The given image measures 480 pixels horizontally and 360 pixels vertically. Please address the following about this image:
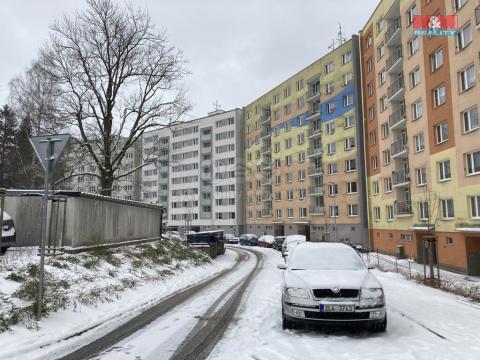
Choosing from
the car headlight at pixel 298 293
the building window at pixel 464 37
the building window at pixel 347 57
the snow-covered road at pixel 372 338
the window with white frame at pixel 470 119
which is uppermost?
the building window at pixel 347 57

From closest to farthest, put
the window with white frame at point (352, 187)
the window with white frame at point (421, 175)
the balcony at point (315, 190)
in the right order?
the window with white frame at point (421, 175), the window with white frame at point (352, 187), the balcony at point (315, 190)

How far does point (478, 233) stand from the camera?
2100cm

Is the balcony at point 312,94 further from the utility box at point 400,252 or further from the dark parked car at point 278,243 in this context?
the utility box at point 400,252

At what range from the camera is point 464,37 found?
76.5 feet

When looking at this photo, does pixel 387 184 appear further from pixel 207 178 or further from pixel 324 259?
pixel 207 178

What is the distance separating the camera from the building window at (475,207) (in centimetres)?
2181

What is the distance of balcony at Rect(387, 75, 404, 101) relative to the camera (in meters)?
33.6

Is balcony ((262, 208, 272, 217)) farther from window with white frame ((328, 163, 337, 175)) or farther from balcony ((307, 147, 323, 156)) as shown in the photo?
window with white frame ((328, 163, 337, 175))

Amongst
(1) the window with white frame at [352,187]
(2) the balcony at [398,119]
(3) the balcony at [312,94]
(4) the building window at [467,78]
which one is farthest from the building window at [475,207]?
(3) the balcony at [312,94]

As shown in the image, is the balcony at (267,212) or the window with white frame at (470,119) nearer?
the window with white frame at (470,119)

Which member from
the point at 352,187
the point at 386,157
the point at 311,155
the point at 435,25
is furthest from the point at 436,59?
the point at 311,155

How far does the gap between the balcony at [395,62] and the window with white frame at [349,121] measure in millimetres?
10587

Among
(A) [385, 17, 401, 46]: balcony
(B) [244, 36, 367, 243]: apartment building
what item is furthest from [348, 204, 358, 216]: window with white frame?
(A) [385, 17, 401, 46]: balcony

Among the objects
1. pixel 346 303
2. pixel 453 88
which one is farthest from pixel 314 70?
pixel 346 303
